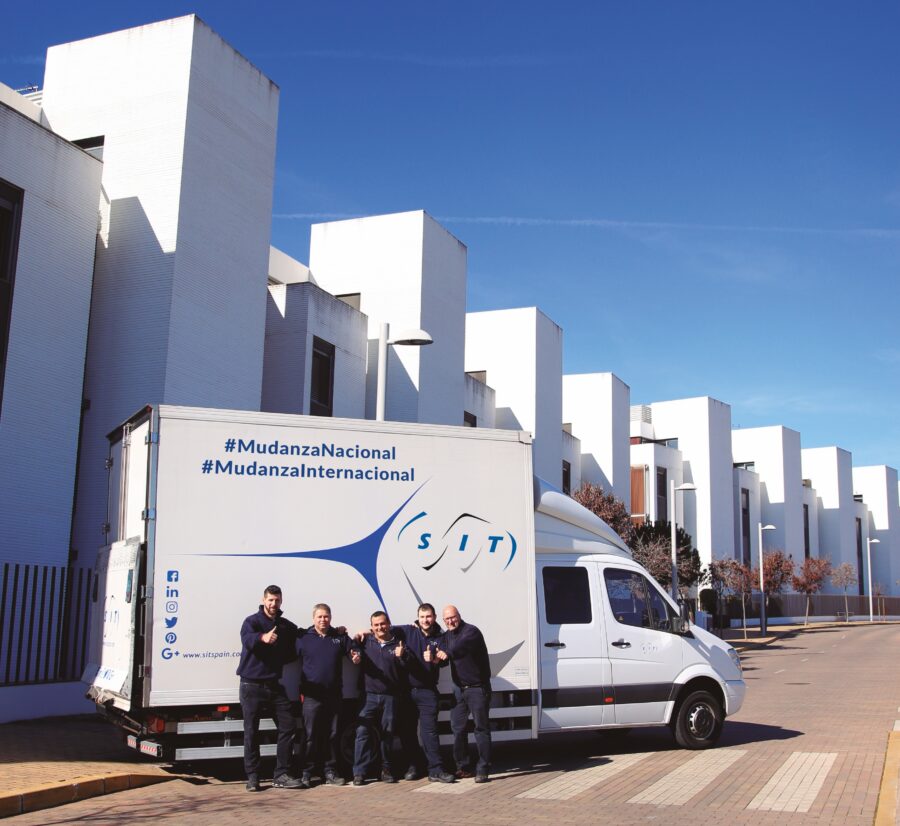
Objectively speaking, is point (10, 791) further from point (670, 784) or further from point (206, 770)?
point (670, 784)

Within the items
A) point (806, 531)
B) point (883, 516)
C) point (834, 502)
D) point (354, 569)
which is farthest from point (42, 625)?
point (883, 516)

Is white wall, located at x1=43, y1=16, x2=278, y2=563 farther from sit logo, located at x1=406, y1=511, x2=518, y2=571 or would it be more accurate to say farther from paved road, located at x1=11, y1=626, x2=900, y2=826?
paved road, located at x1=11, y1=626, x2=900, y2=826

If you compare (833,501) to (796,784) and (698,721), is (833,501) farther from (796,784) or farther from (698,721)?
(796,784)

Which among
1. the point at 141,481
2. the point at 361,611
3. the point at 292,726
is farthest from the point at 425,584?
the point at 141,481

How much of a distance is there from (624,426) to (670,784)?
39150 millimetres

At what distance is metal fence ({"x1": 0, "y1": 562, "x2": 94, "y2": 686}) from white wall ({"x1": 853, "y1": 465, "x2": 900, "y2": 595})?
291 feet

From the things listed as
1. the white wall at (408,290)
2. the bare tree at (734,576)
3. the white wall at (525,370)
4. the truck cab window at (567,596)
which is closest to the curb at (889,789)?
the truck cab window at (567,596)

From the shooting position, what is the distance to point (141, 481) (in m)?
9.76

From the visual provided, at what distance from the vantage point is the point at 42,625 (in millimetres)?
14625

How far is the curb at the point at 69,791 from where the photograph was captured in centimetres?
872

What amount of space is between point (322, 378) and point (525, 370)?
44.8 feet

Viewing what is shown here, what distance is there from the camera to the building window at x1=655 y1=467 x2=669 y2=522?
58.5 meters

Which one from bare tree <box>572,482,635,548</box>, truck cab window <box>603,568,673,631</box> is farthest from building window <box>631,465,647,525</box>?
truck cab window <box>603,568,673,631</box>

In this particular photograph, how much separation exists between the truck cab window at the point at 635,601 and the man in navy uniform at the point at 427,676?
94.3 inches
